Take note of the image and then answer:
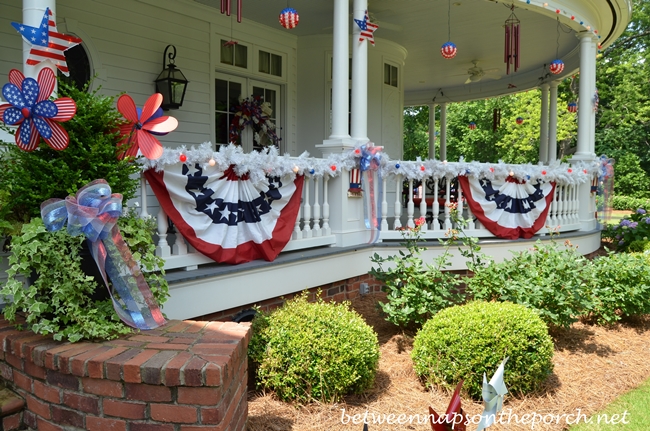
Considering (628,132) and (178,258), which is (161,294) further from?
(628,132)

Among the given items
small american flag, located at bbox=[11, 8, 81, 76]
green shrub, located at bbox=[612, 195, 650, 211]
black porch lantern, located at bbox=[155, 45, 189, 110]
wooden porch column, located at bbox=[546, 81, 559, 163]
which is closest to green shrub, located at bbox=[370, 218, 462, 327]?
small american flag, located at bbox=[11, 8, 81, 76]

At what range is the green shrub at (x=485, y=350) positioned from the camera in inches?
146

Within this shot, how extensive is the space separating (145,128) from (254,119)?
4933 mm

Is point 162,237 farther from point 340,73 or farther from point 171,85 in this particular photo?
point 171,85

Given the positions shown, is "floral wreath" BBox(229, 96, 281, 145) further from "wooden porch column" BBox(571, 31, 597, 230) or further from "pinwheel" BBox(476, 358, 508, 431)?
"pinwheel" BBox(476, 358, 508, 431)

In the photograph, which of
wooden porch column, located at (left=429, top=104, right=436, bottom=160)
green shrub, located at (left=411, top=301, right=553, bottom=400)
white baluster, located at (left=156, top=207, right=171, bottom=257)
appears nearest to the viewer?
green shrub, located at (left=411, top=301, right=553, bottom=400)

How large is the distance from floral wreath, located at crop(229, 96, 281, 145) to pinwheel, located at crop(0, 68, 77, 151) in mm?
5005

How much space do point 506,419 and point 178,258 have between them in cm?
258

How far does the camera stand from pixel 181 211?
4.08 metres

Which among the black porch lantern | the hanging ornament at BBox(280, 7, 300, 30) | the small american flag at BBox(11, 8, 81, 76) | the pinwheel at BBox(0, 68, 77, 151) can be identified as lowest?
the pinwheel at BBox(0, 68, 77, 151)

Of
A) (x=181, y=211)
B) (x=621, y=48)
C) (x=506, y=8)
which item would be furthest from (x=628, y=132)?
(x=181, y=211)

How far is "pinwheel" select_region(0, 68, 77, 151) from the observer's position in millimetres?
2695

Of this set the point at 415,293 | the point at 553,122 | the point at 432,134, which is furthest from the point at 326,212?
the point at 432,134

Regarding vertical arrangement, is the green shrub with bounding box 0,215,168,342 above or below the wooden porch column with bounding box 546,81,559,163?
below
